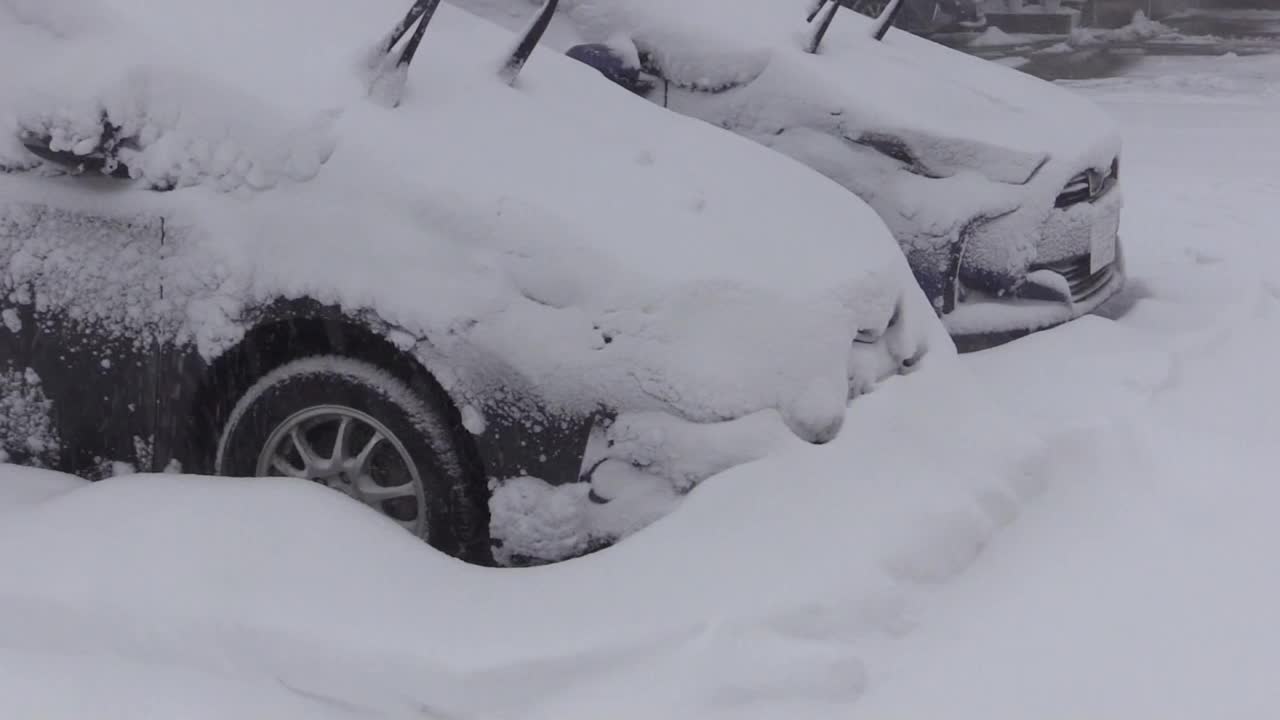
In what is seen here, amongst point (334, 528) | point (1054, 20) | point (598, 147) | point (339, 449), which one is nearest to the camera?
point (334, 528)

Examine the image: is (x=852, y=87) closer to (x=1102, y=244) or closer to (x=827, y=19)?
(x=827, y=19)

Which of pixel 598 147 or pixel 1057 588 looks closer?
pixel 1057 588

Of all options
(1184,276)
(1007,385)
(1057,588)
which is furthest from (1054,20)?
(1057,588)

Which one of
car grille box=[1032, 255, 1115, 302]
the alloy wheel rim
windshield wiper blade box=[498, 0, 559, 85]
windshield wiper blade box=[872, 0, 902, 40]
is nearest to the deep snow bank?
the alloy wheel rim

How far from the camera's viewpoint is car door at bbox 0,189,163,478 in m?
3.34

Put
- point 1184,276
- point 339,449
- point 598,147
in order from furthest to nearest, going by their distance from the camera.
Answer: point 1184,276
point 598,147
point 339,449

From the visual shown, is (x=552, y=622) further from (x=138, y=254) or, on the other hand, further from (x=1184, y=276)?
(x=1184, y=276)

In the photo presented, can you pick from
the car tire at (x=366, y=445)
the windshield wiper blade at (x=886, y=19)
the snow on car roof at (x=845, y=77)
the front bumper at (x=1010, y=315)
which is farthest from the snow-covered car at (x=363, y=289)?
the windshield wiper blade at (x=886, y=19)

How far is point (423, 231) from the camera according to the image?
3.23 meters

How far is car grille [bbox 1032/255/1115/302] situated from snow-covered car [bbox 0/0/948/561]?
1.71m

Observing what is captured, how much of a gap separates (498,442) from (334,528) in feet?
1.35

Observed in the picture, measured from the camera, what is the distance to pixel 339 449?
10.9ft

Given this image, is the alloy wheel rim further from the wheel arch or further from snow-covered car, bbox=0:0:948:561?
the wheel arch

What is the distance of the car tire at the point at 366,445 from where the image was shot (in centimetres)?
323
